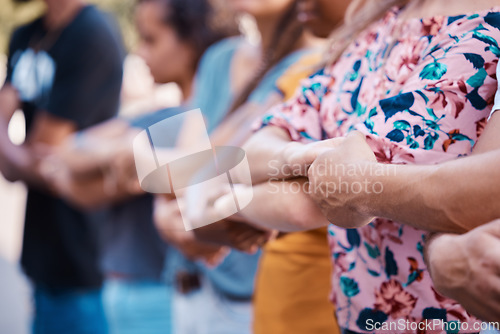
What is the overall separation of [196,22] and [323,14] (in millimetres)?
1022

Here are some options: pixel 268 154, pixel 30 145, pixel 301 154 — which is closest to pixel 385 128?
pixel 301 154

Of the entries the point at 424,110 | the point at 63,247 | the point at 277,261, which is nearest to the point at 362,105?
the point at 424,110

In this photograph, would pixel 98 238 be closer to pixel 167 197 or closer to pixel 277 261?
pixel 167 197

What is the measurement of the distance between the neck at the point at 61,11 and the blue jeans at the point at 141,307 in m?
1.31

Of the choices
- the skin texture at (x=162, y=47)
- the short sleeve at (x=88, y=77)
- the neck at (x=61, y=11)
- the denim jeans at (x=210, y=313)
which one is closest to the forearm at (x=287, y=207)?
the denim jeans at (x=210, y=313)

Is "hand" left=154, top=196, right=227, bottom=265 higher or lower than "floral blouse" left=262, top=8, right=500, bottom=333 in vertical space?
lower

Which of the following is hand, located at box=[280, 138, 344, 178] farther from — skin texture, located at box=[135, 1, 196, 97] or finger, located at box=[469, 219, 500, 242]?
skin texture, located at box=[135, 1, 196, 97]

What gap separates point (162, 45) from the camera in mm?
2449

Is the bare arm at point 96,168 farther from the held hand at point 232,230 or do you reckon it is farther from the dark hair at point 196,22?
the held hand at point 232,230

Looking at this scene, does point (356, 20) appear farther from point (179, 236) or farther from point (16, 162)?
point (16, 162)

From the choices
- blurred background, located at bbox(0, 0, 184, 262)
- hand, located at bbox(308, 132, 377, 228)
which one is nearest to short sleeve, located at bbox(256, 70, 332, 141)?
hand, located at bbox(308, 132, 377, 228)

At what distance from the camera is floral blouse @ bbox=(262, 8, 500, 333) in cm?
84

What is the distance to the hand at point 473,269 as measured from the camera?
2.02ft

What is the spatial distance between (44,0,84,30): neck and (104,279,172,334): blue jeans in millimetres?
1306
